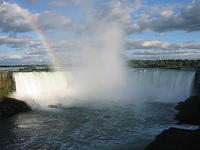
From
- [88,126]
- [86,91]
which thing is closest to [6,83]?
[86,91]

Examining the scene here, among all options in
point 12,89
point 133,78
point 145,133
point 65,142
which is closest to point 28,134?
point 65,142

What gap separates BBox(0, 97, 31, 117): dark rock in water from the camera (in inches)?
669

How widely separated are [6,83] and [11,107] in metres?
5.38

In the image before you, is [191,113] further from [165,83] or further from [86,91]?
[86,91]

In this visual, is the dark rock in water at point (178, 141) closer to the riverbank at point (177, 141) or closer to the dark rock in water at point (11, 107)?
the riverbank at point (177, 141)

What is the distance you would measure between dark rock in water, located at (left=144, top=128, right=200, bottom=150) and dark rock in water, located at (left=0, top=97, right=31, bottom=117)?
12442 millimetres

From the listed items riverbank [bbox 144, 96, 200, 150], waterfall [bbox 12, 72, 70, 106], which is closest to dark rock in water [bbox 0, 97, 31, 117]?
waterfall [bbox 12, 72, 70, 106]

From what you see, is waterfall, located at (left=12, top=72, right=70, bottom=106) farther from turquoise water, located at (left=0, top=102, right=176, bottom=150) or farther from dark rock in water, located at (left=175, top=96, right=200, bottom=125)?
dark rock in water, located at (left=175, top=96, right=200, bottom=125)

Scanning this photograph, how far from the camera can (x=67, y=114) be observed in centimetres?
1623

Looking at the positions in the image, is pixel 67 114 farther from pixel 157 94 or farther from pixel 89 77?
pixel 89 77

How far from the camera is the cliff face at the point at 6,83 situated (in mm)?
21375

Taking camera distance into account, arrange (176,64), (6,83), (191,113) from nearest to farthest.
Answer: (191,113)
(6,83)
(176,64)

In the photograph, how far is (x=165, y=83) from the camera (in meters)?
25.1

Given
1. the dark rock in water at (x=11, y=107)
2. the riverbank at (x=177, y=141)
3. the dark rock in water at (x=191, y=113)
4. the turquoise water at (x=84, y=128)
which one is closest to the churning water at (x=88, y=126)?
the turquoise water at (x=84, y=128)
